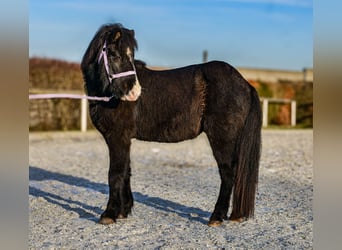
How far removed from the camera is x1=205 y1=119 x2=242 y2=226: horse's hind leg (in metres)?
4.76

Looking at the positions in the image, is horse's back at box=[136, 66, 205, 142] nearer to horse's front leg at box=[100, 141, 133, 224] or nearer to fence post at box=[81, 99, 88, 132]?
horse's front leg at box=[100, 141, 133, 224]

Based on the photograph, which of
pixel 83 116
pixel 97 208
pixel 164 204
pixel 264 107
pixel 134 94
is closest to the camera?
pixel 134 94

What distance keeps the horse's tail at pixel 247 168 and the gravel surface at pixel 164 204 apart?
16cm

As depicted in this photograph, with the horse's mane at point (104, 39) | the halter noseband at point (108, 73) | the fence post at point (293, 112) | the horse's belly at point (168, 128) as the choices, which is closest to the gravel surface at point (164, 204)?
the horse's belly at point (168, 128)

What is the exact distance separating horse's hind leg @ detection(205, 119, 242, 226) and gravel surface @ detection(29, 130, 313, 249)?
0.83 ft

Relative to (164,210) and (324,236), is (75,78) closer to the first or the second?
(164,210)

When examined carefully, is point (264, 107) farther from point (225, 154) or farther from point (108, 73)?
point (108, 73)

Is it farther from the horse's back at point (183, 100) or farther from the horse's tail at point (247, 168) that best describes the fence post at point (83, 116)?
the horse's tail at point (247, 168)

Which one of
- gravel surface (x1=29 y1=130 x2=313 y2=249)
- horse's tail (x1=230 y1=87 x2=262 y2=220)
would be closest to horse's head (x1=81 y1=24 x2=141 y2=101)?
horse's tail (x1=230 y1=87 x2=262 y2=220)

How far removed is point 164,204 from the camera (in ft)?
18.9

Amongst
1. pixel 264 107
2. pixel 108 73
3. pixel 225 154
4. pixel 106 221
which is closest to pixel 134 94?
pixel 108 73

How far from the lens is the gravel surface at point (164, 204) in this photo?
4176 millimetres

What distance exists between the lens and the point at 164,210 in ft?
17.8

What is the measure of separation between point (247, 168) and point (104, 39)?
185cm
